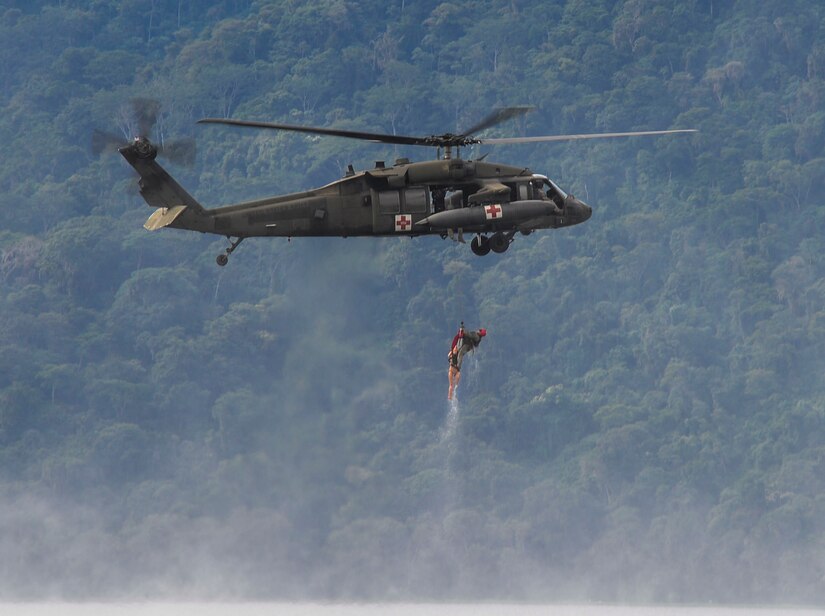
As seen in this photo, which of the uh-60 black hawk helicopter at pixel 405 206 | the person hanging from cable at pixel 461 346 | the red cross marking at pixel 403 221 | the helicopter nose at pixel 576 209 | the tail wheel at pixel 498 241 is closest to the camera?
the person hanging from cable at pixel 461 346

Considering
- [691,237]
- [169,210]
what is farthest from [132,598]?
[169,210]

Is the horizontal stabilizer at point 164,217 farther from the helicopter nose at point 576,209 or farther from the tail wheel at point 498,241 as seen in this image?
the helicopter nose at point 576,209

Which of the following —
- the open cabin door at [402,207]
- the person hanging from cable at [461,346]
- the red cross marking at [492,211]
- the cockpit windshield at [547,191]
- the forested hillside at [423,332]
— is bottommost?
the person hanging from cable at [461,346]

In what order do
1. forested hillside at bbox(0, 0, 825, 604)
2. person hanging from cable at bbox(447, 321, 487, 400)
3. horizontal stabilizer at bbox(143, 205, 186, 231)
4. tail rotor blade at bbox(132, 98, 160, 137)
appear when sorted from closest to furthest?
person hanging from cable at bbox(447, 321, 487, 400), horizontal stabilizer at bbox(143, 205, 186, 231), tail rotor blade at bbox(132, 98, 160, 137), forested hillside at bbox(0, 0, 825, 604)

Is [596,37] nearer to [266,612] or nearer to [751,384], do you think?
[751,384]

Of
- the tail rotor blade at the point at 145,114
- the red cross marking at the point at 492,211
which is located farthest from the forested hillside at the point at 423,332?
the red cross marking at the point at 492,211

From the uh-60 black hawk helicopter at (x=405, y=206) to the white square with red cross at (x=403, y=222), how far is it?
0.08 feet

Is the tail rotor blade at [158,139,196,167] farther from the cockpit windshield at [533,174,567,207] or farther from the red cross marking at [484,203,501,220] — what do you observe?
the cockpit windshield at [533,174,567,207]

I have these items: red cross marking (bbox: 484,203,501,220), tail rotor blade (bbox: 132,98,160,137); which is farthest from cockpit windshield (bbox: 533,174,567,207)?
tail rotor blade (bbox: 132,98,160,137)

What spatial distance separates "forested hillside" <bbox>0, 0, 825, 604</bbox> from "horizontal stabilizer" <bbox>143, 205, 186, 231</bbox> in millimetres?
65857

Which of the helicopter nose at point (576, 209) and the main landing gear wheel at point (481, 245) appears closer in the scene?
the main landing gear wheel at point (481, 245)

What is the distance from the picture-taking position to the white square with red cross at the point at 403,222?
5366 cm

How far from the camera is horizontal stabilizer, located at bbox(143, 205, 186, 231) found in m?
53.9

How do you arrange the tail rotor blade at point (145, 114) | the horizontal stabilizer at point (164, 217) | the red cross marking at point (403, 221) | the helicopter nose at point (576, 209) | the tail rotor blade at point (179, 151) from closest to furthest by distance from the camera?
the red cross marking at point (403, 221) < the horizontal stabilizer at point (164, 217) < the tail rotor blade at point (179, 151) < the tail rotor blade at point (145, 114) < the helicopter nose at point (576, 209)
